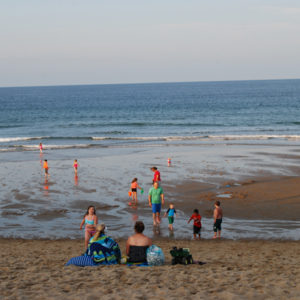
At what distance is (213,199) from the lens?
61.1ft

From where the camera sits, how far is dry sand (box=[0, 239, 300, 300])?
7297 millimetres

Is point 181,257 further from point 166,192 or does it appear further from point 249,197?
point 166,192

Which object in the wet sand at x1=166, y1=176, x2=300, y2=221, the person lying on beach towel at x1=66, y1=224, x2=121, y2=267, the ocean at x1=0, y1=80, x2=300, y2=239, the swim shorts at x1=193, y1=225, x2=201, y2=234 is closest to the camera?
the person lying on beach towel at x1=66, y1=224, x2=121, y2=267

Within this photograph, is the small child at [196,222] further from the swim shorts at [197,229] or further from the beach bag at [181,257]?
the beach bag at [181,257]

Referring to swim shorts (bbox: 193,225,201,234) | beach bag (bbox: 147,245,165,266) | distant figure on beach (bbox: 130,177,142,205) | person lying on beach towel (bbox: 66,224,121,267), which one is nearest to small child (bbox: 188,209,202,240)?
swim shorts (bbox: 193,225,201,234)

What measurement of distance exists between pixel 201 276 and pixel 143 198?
35.5ft

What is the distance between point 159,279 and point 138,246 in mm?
1171

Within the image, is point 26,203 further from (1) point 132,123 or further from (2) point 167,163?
(1) point 132,123

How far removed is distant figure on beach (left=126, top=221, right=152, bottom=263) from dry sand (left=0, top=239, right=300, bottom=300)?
351mm

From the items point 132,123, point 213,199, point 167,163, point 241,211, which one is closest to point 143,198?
point 213,199

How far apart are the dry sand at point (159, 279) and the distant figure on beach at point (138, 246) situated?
351 millimetres

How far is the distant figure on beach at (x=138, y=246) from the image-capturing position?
905 cm

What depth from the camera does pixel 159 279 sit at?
8.06 metres

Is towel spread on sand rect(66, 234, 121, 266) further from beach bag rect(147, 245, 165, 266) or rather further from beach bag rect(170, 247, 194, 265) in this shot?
beach bag rect(170, 247, 194, 265)
